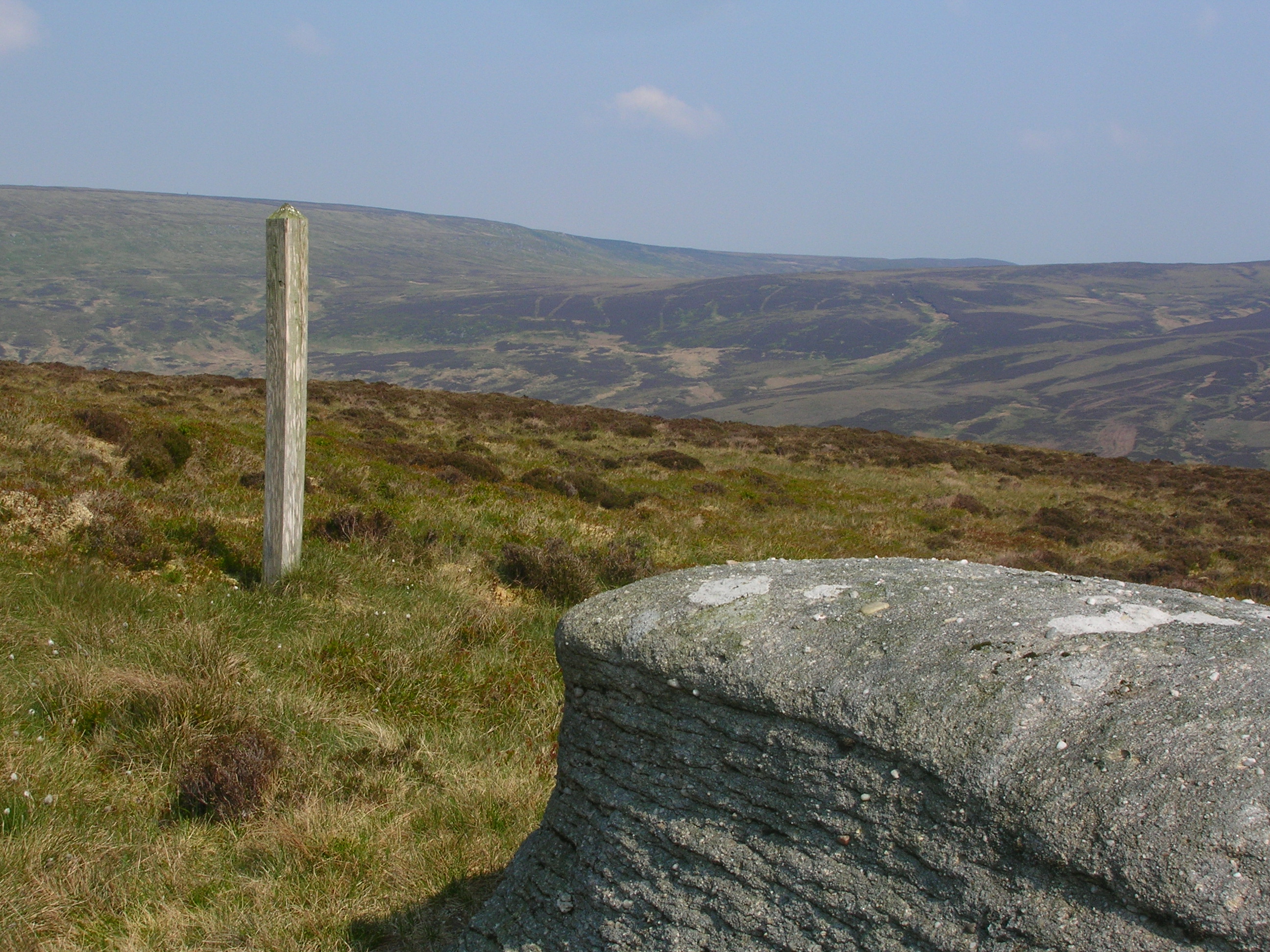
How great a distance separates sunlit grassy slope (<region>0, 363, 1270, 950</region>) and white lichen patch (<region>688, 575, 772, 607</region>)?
1509 millimetres

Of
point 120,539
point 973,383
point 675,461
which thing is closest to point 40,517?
point 120,539

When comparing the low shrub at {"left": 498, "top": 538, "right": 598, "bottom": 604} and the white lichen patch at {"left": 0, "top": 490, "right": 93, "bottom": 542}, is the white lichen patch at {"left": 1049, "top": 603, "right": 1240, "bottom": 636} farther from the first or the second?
the white lichen patch at {"left": 0, "top": 490, "right": 93, "bottom": 542}

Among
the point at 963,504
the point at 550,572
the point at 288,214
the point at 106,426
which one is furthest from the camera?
the point at 963,504

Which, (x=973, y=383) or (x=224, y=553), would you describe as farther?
(x=973, y=383)

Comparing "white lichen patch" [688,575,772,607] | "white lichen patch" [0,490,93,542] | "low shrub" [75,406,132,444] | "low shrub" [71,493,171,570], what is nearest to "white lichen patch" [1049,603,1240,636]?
"white lichen patch" [688,575,772,607]

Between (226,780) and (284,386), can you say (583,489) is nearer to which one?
(284,386)

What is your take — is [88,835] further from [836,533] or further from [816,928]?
[836,533]

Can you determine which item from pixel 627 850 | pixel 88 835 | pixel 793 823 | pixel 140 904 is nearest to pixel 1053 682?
pixel 793 823

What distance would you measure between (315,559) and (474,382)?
510 feet

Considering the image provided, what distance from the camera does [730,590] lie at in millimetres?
2727

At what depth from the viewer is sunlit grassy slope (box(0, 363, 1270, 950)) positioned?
9.89ft

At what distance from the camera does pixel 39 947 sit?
2.58 metres

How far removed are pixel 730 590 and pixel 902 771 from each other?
84cm

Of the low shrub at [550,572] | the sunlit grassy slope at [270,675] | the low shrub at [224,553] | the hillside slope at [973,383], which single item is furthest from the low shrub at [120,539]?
the hillside slope at [973,383]
